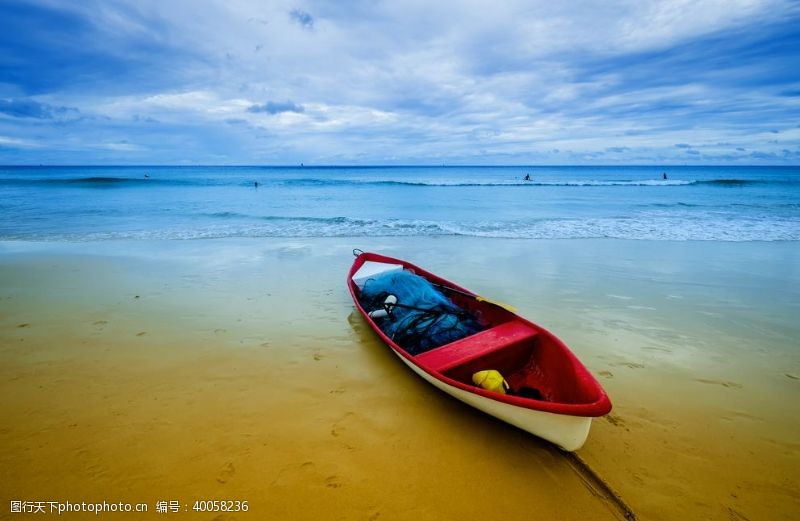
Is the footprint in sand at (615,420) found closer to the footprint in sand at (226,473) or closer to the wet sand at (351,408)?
the wet sand at (351,408)

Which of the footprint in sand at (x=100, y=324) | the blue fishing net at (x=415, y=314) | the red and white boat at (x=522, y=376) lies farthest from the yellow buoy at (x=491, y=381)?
the footprint in sand at (x=100, y=324)

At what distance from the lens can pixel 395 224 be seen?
18.2 metres

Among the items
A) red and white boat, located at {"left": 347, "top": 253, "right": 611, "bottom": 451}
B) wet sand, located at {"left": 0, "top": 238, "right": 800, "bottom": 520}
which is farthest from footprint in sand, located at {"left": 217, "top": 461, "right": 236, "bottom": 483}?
red and white boat, located at {"left": 347, "top": 253, "right": 611, "bottom": 451}

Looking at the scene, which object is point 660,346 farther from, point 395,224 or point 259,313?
point 395,224

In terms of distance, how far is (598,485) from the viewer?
320 cm

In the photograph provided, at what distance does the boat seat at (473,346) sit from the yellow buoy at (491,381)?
0.39 metres

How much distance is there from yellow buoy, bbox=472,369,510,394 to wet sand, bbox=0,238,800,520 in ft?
1.51

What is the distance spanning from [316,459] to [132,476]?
1.59 m

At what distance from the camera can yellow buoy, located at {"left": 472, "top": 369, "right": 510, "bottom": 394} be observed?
3.82 metres

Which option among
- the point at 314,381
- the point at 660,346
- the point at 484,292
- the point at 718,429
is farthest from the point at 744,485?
the point at 484,292

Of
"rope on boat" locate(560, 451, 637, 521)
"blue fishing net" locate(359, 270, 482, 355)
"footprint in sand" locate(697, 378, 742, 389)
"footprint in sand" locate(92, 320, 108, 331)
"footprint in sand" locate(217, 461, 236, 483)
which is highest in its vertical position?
"blue fishing net" locate(359, 270, 482, 355)

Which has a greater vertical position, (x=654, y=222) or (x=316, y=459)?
(x=654, y=222)

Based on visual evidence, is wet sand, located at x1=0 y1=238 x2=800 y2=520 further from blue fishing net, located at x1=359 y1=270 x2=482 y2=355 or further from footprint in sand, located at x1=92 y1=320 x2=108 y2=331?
blue fishing net, located at x1=359 y1=270 x2=482 y2=355

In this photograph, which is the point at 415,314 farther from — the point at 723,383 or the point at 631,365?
the point at 723,383
